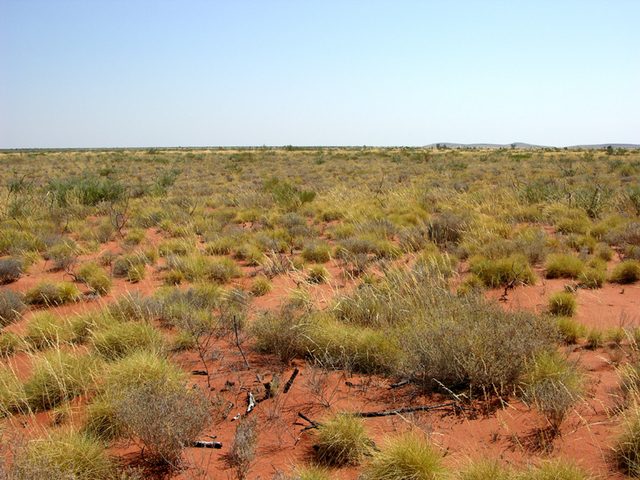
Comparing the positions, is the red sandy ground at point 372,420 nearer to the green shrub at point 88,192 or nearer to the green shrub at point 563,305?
the green shrub at point 563,305

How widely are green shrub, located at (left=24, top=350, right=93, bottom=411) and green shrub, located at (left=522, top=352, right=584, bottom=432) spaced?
3.66 metres

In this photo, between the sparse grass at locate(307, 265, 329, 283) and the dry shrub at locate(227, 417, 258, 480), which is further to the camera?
the sparse grass at locate(307, 265, 329, 283)

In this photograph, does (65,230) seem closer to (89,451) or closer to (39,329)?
(39,329)

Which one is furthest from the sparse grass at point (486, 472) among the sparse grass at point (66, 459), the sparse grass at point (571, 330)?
the sparse grass at point (571, 330)

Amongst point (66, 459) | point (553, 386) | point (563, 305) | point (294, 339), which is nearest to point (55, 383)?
point (66, 459)

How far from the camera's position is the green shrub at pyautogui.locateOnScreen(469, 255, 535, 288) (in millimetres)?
6176

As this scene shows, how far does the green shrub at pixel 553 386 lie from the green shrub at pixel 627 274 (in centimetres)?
370

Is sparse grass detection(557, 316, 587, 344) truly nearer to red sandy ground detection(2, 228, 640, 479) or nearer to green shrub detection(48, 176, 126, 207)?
red sandy ground detection(2, 228, 640, 479)

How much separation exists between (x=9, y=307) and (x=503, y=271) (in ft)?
23.5

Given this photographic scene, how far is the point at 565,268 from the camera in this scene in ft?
21.0

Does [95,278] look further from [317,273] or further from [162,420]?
[162,420]

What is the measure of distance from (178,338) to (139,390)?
56.4 inches

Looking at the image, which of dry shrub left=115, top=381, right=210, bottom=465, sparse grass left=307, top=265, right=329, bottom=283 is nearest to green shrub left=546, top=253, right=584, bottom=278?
sparse grass left=307, top=265, right=329, bottom=283

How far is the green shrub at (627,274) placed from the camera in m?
6.14
